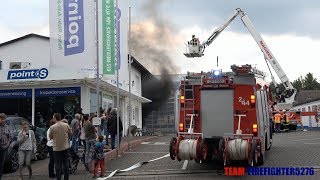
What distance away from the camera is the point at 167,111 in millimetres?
48094

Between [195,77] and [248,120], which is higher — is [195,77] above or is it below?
above

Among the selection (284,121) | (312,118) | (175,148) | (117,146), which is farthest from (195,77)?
(312,118)

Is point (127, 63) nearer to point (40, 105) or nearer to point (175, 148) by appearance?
point (40, 105)

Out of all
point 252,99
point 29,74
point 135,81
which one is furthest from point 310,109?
point 252,99

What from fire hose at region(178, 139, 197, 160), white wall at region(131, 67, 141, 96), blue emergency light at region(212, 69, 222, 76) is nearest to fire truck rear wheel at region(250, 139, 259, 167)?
fire hose at region(178, 139, 197, 160)

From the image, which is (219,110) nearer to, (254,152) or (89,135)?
(254,152)

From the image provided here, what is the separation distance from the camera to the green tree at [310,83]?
365ft

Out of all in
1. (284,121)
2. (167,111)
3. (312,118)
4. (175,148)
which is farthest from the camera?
(312,118)

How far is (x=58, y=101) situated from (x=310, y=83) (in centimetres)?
9736

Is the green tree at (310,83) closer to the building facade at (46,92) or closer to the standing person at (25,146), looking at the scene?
the building facade at (46,92)

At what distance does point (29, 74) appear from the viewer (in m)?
23.0

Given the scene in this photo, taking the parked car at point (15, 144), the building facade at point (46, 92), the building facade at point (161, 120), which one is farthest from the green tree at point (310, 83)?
the parked car at point (15, 144)

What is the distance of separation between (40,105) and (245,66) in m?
14.0

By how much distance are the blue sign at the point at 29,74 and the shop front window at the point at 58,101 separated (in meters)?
1.25
